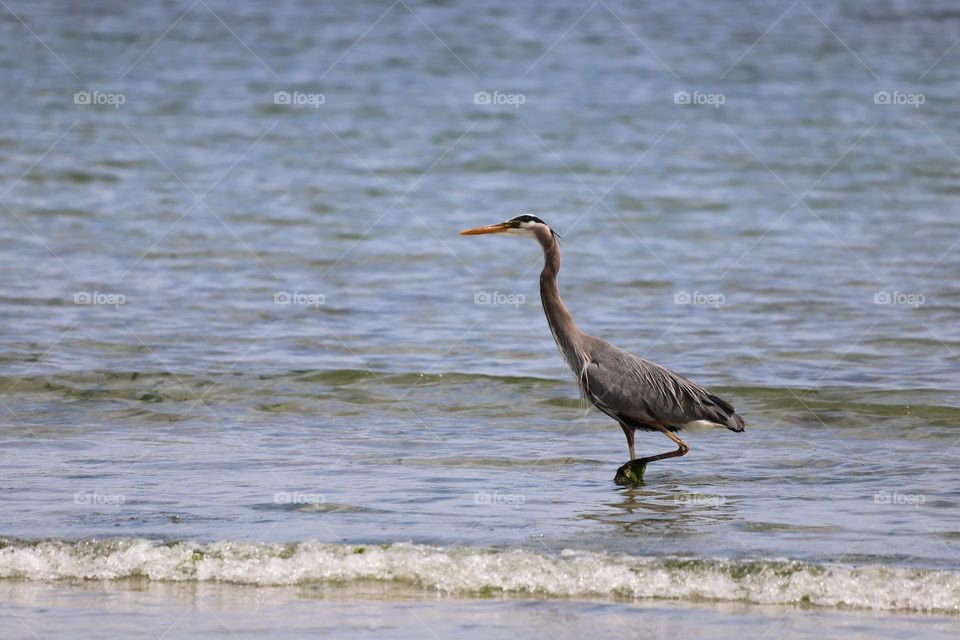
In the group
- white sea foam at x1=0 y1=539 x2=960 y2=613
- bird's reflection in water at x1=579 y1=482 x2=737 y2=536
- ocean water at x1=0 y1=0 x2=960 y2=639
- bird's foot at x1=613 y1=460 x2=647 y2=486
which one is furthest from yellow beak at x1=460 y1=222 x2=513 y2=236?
white sea foam at x1=0 y1=539 x2=960 y2=613

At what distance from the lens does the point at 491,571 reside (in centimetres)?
734

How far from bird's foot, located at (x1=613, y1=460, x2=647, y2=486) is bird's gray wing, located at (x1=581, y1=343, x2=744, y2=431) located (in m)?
0.48

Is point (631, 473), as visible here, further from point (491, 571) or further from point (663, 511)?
point (491, 571)

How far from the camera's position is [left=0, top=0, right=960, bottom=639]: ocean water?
729 centimetres

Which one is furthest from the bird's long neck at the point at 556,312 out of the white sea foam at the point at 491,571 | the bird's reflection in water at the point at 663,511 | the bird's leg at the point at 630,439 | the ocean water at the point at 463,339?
the white sea foam at the point at 491,571

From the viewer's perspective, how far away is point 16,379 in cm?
1210

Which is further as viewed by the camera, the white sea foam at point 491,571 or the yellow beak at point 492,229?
the yellow beak at point 492,229

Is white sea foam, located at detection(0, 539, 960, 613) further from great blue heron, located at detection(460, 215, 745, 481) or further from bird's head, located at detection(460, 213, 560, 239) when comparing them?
bird's head, located at detection(460, 213, 560, 239)

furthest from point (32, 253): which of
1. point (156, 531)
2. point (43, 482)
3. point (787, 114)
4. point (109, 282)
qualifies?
point (787, 114)

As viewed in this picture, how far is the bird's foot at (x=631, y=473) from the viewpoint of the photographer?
9461mm

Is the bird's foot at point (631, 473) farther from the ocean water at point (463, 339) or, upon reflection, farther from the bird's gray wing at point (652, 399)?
the bird's gray wing at point (652, 399)

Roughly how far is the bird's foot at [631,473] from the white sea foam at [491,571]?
6.35ft

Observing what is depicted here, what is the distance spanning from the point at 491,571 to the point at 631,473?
2383 millimetres

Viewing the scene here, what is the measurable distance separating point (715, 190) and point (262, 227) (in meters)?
7.40
